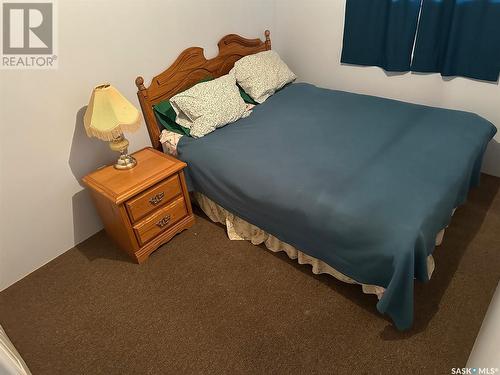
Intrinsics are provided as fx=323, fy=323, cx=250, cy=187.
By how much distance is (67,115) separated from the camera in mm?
1865

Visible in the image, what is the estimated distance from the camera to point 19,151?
173 centimetres

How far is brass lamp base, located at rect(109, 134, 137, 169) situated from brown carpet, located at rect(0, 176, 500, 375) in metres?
0.59

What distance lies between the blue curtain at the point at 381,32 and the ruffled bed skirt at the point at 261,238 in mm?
1404

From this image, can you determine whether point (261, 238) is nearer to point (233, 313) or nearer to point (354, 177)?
point (233, 313)

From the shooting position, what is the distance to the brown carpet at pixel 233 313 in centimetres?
147

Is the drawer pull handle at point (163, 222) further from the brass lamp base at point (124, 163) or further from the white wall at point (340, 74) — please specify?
the white wall at point (340, 74)

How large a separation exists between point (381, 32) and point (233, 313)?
228 centimetres

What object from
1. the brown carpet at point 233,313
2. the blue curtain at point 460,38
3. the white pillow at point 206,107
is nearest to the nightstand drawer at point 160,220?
the brown carpet at point 233,313

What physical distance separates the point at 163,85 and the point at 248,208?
112cm

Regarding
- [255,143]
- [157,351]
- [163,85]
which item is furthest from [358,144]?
[157,351]

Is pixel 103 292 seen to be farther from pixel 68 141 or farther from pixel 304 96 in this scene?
pixel 304 96

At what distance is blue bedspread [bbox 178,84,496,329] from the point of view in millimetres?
1409

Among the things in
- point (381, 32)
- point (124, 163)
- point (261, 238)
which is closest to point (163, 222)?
point (124, 163)

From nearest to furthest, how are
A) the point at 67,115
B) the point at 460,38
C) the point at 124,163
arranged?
the point at 67,115 < the point at 124,163 < the point at 460,38
